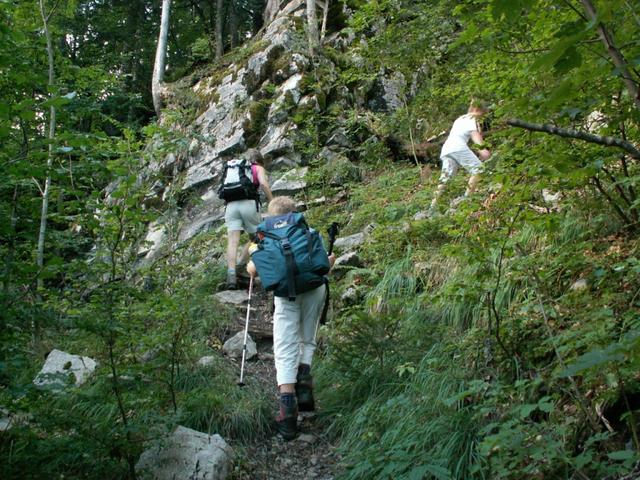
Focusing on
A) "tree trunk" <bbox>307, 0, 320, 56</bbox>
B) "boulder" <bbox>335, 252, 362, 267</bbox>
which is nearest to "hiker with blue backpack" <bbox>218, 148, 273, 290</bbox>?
"boulder" <bbox>335, 252, 362, 267</bbox>

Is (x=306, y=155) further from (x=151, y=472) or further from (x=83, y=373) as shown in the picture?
(x=151, y=472)

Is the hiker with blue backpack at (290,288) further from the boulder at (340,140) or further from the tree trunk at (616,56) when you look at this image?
the boulder at (340,140)

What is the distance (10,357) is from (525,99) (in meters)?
3.01

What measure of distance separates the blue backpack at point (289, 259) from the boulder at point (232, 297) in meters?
3.05

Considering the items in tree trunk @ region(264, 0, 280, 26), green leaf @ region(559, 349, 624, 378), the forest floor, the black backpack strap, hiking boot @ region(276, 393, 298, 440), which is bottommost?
the forest floor

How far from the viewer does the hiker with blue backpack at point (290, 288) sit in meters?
4.69

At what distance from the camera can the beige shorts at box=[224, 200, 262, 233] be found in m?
8.25

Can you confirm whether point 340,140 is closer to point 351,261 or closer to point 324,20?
point 324,20

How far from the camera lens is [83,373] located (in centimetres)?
517

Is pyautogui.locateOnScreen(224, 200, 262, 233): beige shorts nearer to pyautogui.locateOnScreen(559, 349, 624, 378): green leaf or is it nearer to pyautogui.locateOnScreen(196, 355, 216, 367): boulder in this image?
pyautogui.locateOnScreen(196, 355, 216, 367): boulder

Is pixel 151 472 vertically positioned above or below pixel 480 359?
below

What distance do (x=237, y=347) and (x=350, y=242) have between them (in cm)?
277

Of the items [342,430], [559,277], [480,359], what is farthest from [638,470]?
[342,430]

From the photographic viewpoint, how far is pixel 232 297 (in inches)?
314
